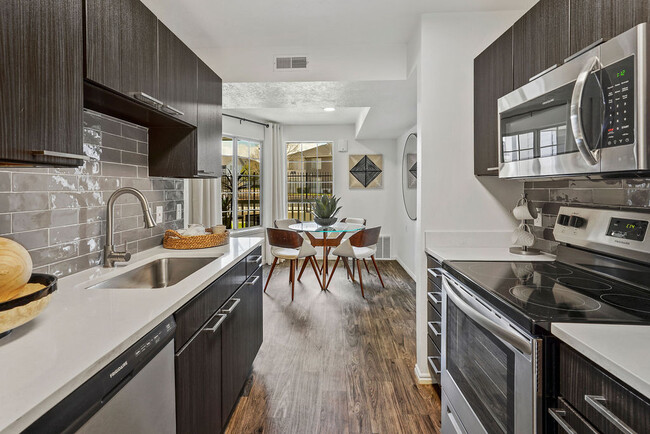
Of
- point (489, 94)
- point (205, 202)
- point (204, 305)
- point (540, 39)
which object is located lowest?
point (204, 305)

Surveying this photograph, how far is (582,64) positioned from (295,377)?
7.36 ft

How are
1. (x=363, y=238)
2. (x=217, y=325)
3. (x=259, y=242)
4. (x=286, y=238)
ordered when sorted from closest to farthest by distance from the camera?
(x=217, y=325)
(x=259, y=242)
(x=286, y=238)
(x=363, y=238)

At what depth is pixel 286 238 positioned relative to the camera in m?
3.74

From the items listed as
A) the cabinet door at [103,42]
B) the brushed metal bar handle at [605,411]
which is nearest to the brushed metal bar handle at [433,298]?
the brushed metal bar handle at [605,411]

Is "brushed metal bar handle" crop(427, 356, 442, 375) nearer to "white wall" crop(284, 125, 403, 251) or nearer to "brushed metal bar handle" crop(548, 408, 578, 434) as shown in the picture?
"brushed metal bar handle" crop(548, 408, 578, 434)

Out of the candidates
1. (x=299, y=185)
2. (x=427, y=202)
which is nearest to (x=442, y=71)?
(x=427, y=202)

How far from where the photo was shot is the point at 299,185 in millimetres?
5840

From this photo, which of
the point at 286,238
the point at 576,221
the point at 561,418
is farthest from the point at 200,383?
the point at 286,238

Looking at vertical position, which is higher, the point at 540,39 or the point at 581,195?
the point at 540,39

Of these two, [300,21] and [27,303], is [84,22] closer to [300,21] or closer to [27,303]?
[27,303]

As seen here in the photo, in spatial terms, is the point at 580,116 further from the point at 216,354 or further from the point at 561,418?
the point at 216,354

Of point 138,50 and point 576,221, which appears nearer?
point 138,50

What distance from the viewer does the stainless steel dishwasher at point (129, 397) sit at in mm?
667

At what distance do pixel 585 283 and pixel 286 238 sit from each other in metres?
2.84
